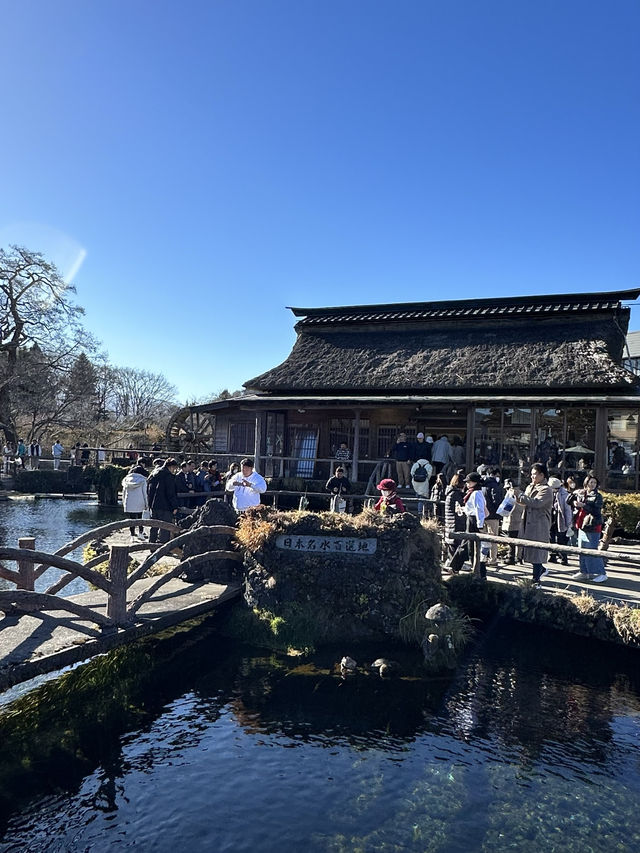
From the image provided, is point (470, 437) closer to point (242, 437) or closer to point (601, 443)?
point (601, 443)

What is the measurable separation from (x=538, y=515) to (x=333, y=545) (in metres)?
3.22

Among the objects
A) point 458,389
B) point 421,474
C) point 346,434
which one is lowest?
point 421,474

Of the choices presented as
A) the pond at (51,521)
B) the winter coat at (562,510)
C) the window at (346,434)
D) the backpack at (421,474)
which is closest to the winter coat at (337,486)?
the backpack at (421,474)

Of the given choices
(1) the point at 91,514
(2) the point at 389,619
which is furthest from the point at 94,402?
(2) the point at 389,619

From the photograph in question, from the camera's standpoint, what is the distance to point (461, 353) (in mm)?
19672

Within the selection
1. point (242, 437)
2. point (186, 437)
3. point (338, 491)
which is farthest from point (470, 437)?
point (186, 437)

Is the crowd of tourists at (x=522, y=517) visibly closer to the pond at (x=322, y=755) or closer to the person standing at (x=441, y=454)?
the pond at (x=322, y=755)

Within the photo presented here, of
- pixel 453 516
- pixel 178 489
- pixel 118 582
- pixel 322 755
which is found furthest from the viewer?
pixel 178 489

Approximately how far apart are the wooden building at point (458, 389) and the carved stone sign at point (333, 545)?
324 inches

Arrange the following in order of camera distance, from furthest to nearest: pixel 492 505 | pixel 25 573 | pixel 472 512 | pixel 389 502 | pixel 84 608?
pixel 492 505, pixel 472 512, pixel 389 502, pixel 25 573, pixel 84 608

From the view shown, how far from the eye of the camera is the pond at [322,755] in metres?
4.66

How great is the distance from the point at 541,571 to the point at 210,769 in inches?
232

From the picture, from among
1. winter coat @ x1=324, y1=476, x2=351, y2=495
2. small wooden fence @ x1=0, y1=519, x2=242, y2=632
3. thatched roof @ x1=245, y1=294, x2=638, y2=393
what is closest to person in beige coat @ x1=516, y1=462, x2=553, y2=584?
winter coat @ x1=324, y1=476, x2=351, y2=495

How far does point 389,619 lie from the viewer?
8.38 m
